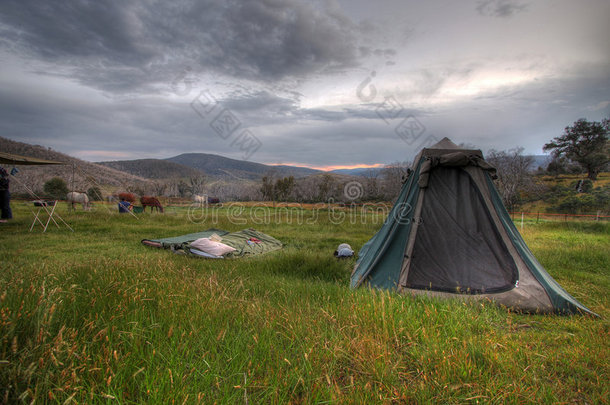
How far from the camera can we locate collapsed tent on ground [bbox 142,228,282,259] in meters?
6.65

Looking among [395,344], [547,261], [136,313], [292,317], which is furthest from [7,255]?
[547,261]

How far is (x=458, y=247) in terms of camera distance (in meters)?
4.35

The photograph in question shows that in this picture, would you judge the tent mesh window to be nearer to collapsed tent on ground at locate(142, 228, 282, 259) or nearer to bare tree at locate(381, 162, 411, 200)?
collapsed tent on ground at locate(142, 228, 282, 259)

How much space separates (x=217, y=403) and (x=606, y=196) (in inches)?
1435

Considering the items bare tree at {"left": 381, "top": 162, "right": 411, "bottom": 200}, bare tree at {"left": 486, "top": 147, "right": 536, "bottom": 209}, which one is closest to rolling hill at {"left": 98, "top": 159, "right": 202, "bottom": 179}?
bare tree at {"left": 381, "top": 162, "right": 411, "bottom": 200}

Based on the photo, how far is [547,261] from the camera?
662cm

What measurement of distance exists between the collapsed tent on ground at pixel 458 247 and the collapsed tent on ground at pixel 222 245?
11.1ft

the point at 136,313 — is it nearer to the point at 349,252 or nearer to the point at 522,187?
the point at 349,252

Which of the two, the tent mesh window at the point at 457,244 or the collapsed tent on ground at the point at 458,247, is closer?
the collapsed tent on ground at the point at 458,247

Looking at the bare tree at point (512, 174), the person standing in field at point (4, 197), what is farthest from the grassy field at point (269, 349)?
the bare tree at point (512, 174)

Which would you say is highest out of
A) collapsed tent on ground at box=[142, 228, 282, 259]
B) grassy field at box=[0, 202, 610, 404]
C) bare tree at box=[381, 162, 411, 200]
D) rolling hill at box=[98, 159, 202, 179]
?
rolling hill at box=[98, 159, 202, 179]

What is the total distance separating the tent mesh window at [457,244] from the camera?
4.09 metres

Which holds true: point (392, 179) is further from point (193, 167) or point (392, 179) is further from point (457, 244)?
point (193, 167)

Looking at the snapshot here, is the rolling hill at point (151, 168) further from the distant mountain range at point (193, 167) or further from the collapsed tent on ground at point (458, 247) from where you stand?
the collapsed tent on ground at point (458, 247)
